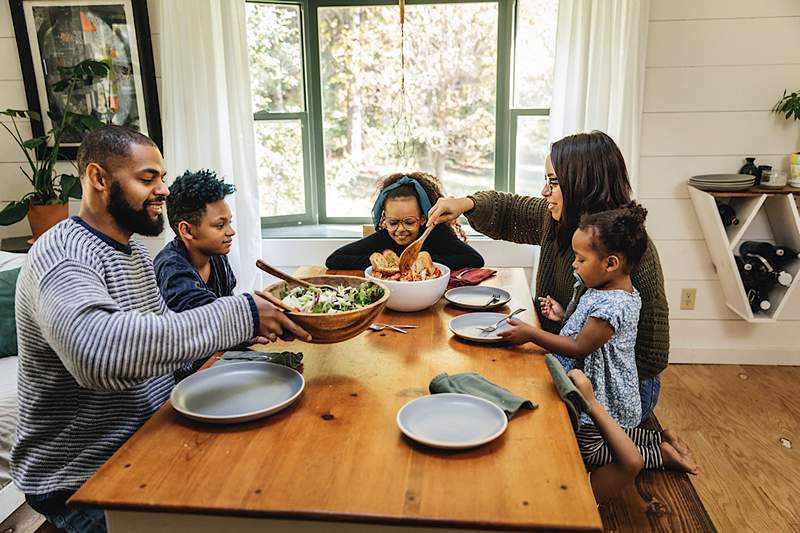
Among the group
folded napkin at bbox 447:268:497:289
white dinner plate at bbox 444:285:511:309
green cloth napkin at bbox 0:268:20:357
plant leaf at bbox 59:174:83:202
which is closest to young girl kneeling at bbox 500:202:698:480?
white dinner plate at bbox 444:285:511:309

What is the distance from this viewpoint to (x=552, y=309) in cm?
204

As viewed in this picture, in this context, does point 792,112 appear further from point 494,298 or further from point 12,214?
point 12,214

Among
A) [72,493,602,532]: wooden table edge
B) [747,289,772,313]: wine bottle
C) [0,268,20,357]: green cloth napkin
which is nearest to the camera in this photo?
[72,493,602,532]: wooden table edge

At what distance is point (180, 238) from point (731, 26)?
2.68 m

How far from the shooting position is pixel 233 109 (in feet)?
10.2

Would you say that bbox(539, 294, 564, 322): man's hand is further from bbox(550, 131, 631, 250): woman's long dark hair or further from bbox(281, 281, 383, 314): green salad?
bbox(281, 281, 383, 314): green salad

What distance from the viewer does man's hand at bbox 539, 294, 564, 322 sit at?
2.02 meters

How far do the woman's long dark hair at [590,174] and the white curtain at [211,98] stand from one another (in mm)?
1767

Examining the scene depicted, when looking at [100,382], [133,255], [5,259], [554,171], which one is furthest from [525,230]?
[5,259]

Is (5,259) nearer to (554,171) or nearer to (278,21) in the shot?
(278,21)

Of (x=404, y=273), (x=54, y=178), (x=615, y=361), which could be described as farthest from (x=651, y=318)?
(x=54, y=178)

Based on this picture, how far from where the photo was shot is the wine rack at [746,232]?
2.96m

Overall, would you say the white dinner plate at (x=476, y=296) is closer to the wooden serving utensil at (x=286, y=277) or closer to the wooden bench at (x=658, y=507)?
the wooden serving utensil at (x=286, y=277)

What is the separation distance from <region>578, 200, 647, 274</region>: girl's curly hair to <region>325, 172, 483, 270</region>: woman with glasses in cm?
78
